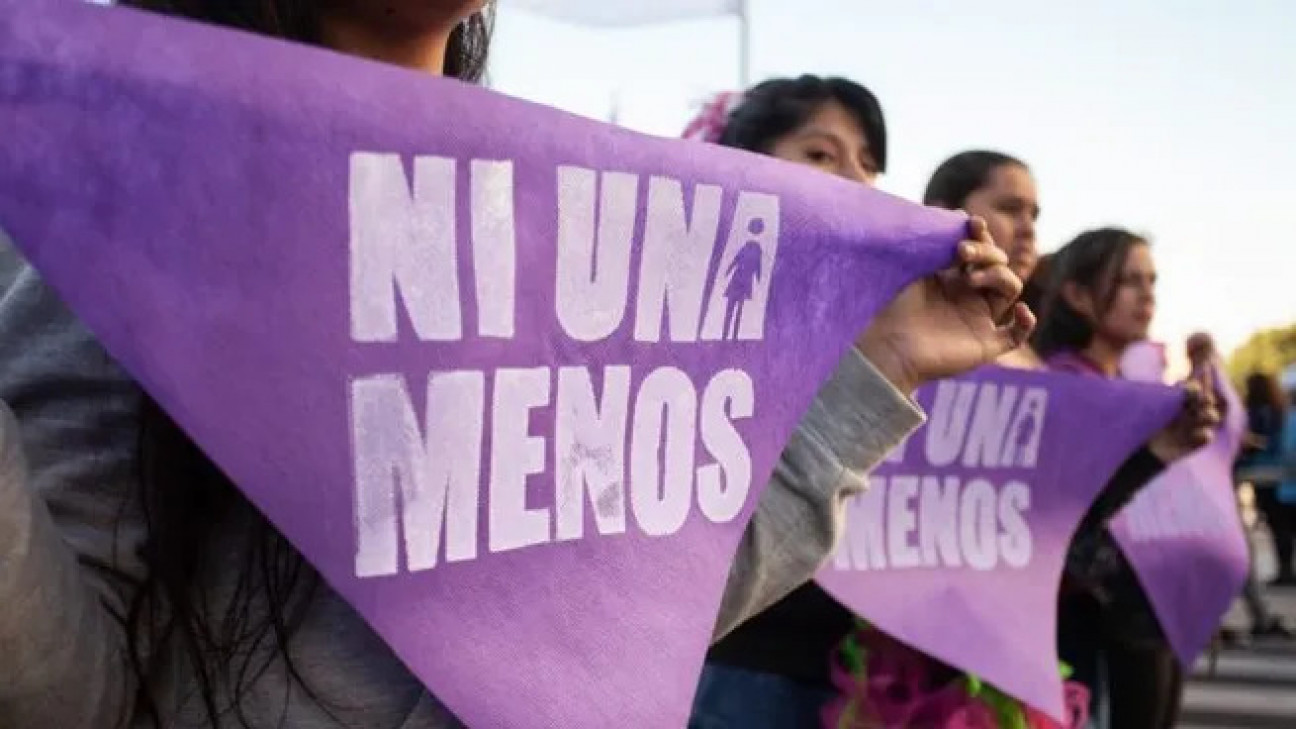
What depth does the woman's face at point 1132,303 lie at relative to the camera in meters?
3.12

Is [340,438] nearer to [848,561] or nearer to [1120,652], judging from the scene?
[848,561]

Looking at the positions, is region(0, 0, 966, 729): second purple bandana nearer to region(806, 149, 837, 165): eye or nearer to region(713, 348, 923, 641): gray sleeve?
region(713, 348, 923, 641): gray sleeve

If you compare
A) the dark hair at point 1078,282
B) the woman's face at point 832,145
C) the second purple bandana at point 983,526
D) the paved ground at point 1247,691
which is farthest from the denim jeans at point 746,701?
the paved ground at point 1247,691

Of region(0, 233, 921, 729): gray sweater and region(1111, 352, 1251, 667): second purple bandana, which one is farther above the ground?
region(0, 233, 921, 729): gray sweater

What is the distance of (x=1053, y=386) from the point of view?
2.38 meters

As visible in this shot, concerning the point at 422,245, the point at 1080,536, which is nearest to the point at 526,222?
the point at 422,245

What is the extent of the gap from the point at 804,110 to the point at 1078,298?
50.3 inches

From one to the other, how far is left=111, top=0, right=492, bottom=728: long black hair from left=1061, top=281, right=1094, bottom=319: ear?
2527 mm

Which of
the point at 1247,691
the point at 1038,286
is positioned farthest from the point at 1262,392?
the point at 1038,286

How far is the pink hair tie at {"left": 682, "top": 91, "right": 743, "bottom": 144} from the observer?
92.0 inches

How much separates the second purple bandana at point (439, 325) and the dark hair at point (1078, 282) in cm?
217

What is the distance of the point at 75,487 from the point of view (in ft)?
2.56

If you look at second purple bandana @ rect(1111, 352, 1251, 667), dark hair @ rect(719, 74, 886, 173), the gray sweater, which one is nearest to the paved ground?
second purple bandana @ rect(1111, 352, 1251, 667)

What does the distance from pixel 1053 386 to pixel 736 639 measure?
66 cm
